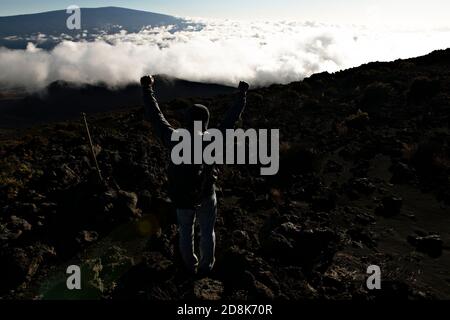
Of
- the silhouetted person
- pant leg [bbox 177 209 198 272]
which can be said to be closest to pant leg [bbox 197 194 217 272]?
the silhouetted person

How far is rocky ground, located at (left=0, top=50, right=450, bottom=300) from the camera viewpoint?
446cm

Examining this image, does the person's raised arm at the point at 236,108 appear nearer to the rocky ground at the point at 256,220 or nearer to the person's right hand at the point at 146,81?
the person's right hand at the point at 146,81

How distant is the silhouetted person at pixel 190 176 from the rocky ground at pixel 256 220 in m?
0.66

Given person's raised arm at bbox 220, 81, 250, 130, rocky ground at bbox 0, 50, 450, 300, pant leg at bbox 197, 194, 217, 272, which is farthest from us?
rocky ground at bbox 0, 50, 450, 300

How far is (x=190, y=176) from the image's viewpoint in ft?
11.8

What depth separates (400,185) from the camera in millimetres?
7898

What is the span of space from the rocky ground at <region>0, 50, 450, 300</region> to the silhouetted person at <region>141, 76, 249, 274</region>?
2.16 feet

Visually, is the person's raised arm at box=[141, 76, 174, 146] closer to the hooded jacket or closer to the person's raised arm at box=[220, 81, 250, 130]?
the hooded jacket

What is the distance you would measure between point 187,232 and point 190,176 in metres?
0.65

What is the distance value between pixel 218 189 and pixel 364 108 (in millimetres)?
8650

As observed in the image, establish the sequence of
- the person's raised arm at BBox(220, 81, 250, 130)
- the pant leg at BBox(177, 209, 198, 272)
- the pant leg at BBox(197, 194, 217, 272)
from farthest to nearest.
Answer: the pant leg at BBox(197, 194, 217, 272)
the pant leg at BBox(177, 209, 198, 272)
the person's raised arm at BBox(220, 81, 250, 130)

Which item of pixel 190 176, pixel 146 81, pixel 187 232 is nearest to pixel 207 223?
pixel 187 232

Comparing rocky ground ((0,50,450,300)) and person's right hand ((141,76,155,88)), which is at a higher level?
person's right hand ((141,76,155,88))
